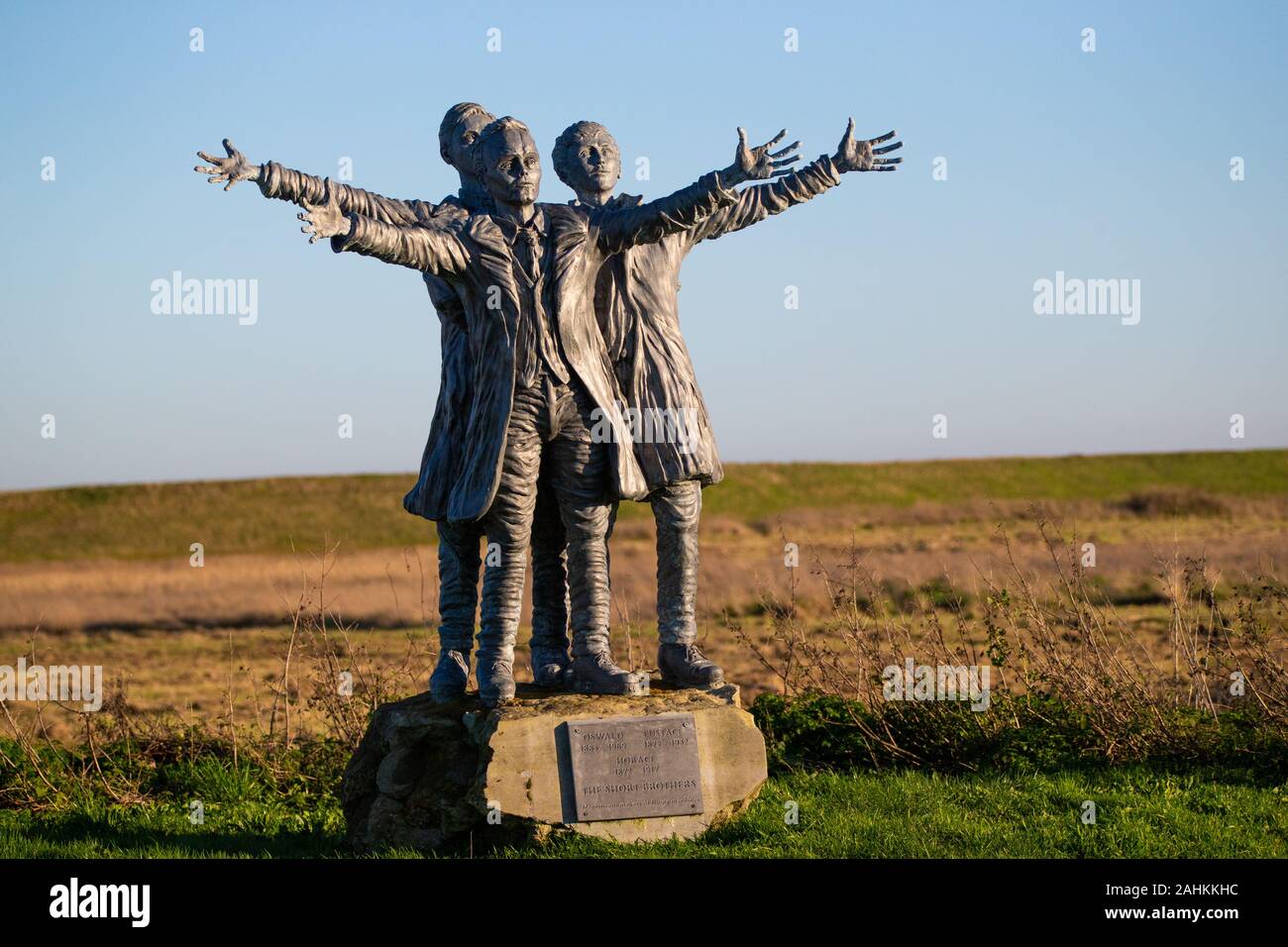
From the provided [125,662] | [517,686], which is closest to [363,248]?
[517,686]

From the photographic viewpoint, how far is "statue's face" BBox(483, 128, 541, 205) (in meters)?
7.12

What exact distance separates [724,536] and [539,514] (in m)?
30.8

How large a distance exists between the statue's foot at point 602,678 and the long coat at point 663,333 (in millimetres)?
958

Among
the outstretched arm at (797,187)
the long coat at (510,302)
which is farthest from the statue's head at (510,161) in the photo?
the outstretched arm at (797,187)

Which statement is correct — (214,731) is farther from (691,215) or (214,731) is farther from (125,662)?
(125,662)

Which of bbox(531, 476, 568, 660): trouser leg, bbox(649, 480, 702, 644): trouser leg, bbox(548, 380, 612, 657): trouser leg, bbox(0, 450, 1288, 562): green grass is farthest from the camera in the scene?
bbox(0, 450, 1288, 562): green grass

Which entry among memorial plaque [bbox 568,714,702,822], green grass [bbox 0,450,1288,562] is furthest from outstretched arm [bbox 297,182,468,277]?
green grass [bbox 0,450,1288,562]

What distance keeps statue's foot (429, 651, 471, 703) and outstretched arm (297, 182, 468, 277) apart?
6.69ft

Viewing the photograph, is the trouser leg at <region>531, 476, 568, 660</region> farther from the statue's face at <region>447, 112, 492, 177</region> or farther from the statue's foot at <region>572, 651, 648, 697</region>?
the statue's face at <region>447, 112, 492, 177</region>

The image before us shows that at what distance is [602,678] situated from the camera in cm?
714

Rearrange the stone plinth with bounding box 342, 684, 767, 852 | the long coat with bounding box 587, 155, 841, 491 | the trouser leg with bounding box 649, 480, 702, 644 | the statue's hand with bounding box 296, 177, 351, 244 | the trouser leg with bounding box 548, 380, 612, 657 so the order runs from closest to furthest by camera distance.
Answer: the statue's hand with bounding box 296, 177, 351, 244, the stone plinth with bounding box 342, 684, 767, 852, the trouser leg with bounding box 548, 380, 612, 657, the long coat with bounding box 587, 155, 841, 491, the trouser leg with bounding box 649, 480, 702, 644

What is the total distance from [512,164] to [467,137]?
0.45 m

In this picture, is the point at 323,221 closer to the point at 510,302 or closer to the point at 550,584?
the point at 510,302

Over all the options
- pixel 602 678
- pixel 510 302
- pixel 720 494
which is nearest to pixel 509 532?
pixel 602 678
